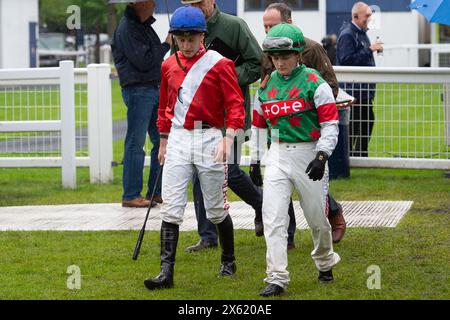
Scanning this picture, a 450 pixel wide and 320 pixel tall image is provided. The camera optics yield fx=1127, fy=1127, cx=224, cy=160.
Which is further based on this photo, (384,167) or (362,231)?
(384,167)

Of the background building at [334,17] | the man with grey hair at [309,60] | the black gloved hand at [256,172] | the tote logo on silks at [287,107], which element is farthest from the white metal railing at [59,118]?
the background building at [334,17]

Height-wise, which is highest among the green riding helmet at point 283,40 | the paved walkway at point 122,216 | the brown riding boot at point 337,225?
the green riding helmet at point 283,40

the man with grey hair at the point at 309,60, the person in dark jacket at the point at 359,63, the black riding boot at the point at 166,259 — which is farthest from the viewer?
the person in dark jacket at the point at 359,63

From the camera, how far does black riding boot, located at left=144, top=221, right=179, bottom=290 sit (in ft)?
23.7

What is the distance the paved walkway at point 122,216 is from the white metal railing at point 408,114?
89.6 inches

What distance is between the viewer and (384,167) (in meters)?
13.7

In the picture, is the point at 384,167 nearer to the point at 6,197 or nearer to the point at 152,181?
the point at 152,181

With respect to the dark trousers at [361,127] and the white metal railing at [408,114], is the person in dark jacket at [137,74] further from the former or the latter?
the dark trousers at [361,127]

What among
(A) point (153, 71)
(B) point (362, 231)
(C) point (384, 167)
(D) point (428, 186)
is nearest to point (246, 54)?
(B) point (362, 231)

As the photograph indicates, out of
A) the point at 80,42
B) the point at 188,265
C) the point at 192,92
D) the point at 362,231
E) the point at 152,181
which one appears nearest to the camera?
the point at 192,92

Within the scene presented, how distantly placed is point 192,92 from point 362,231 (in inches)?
103

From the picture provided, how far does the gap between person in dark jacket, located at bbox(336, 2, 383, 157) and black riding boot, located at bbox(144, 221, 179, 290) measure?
21.1 feet

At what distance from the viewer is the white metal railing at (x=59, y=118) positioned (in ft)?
41.6

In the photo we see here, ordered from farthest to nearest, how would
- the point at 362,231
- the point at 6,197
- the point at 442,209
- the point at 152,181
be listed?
the point at 6,197
the point at 152,181
the point at 442,209
the point at 362,231
